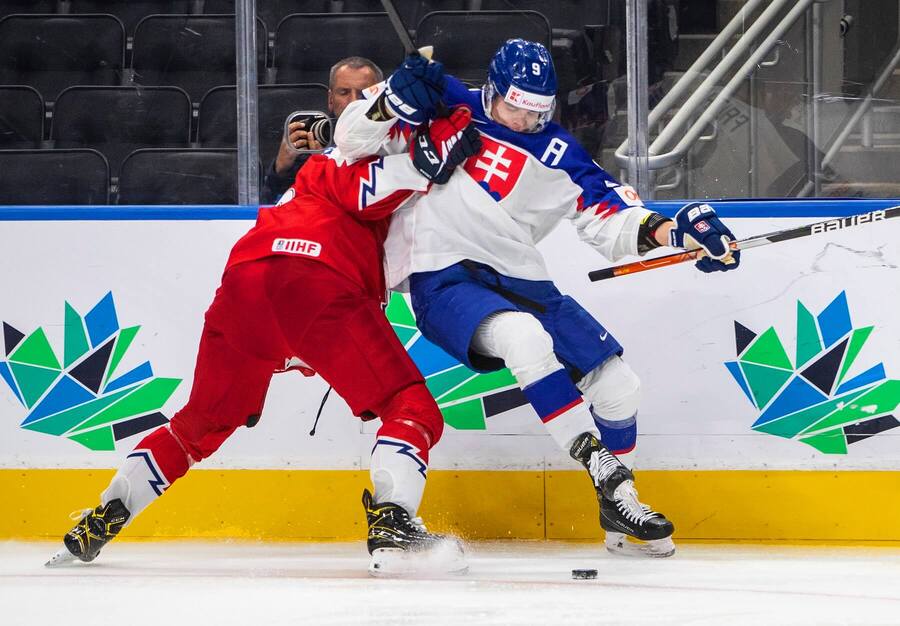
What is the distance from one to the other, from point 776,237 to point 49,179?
6.26 ft

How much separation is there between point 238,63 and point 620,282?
3.86 feet

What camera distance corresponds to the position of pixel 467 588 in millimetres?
2533

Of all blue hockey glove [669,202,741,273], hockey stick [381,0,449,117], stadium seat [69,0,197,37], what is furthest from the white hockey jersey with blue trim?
stadium seat [69,0,197,37]

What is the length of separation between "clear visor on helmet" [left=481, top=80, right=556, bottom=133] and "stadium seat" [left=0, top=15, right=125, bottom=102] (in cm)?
124

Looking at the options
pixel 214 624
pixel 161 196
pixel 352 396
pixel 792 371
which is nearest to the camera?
pixel 214 624

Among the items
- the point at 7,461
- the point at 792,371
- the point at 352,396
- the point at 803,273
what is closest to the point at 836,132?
the point at 803,273

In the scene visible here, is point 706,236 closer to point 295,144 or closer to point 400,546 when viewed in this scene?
point 400,546

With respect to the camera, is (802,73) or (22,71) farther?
(22,71)

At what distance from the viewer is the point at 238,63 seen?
347cm

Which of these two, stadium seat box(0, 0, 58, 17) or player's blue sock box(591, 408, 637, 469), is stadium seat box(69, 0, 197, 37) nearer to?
stadium seat box(0, 0, 58, 17)

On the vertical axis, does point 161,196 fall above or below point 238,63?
below

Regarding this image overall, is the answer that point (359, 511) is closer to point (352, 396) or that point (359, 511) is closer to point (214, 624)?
point (352, 396)

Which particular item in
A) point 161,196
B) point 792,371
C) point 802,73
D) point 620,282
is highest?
point 802,73

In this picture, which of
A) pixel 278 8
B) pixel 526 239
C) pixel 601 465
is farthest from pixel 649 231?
pixel 278 8
